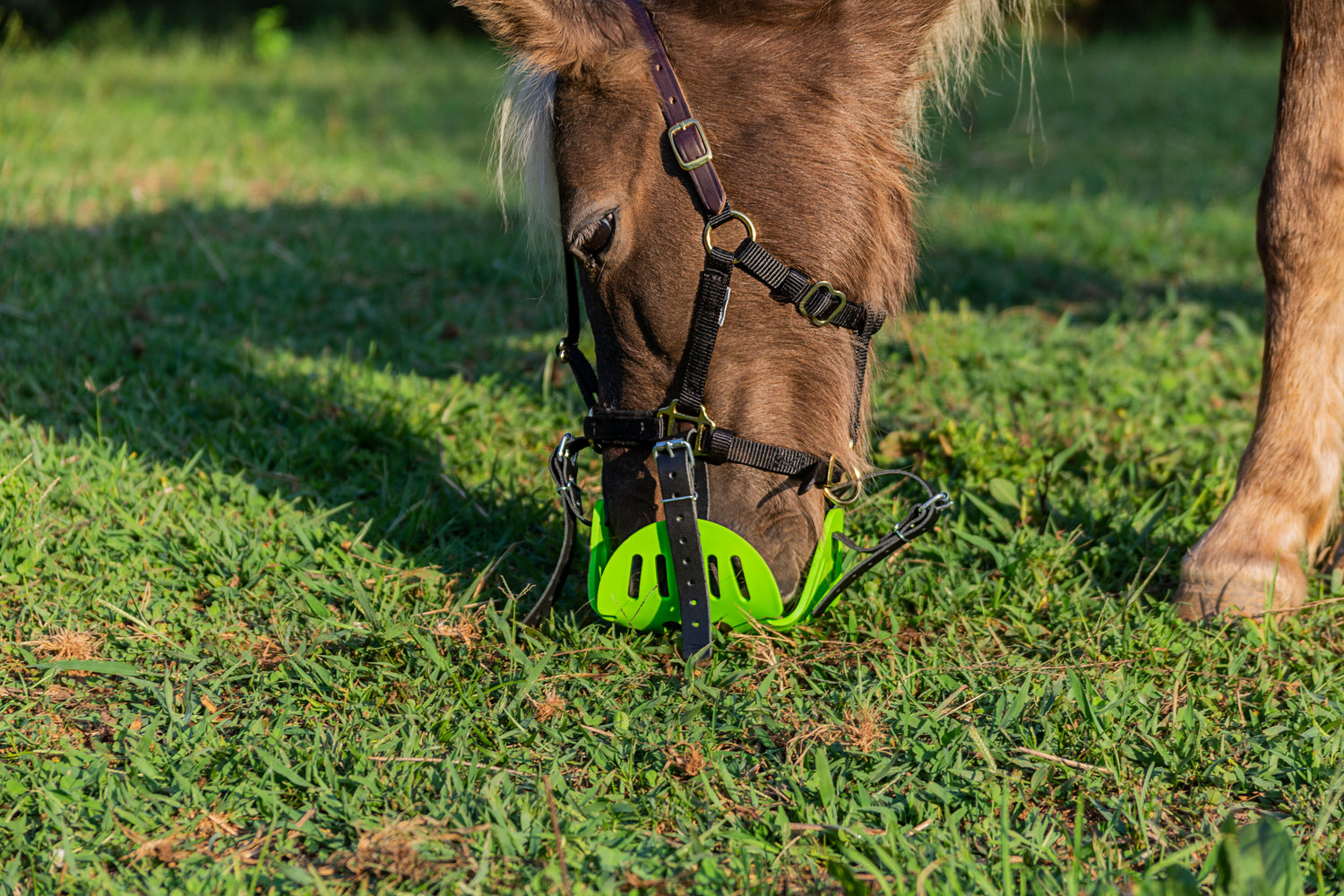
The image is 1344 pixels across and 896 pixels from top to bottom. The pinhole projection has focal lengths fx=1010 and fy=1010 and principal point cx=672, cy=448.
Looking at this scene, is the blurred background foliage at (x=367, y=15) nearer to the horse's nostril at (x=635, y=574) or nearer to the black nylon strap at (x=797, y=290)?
the black nylon strap at (x=797, y=290)

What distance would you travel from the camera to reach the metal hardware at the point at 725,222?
7.23ft

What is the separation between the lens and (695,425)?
2.25 m

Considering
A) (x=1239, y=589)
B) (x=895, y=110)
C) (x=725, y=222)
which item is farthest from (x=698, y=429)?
(x=1239, y=589)

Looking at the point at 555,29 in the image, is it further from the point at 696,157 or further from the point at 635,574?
the point at 635,574

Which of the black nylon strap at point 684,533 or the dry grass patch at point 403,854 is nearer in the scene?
the dry grass patch at point 403,854

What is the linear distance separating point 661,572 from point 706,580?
0.11 m

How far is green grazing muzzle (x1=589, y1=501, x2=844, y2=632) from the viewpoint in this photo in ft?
7.11

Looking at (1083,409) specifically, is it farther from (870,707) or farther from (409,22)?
(409,22)

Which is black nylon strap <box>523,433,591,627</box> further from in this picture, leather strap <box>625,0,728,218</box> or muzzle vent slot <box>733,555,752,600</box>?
leather strap <box>625,0,728,218</box>

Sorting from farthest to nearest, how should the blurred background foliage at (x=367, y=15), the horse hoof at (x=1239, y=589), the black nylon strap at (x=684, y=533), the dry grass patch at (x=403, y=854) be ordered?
the blurred background foliage at (x=367, y=15) → the horse hoof at (x=1239, y=589) → the black nylon strap at (x=684, y=533) → the dry grass patch at (x=403, y=854)

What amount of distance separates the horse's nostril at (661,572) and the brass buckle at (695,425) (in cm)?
25

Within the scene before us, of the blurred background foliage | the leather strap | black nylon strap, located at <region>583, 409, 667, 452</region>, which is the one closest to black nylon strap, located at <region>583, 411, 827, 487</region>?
black nylon strap, located at <region>583, 409, 667, 452</region>

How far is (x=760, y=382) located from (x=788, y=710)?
0.73m

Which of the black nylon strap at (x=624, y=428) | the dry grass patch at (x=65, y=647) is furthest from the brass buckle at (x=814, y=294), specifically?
the dry grass patch at (x=65, y=647)
